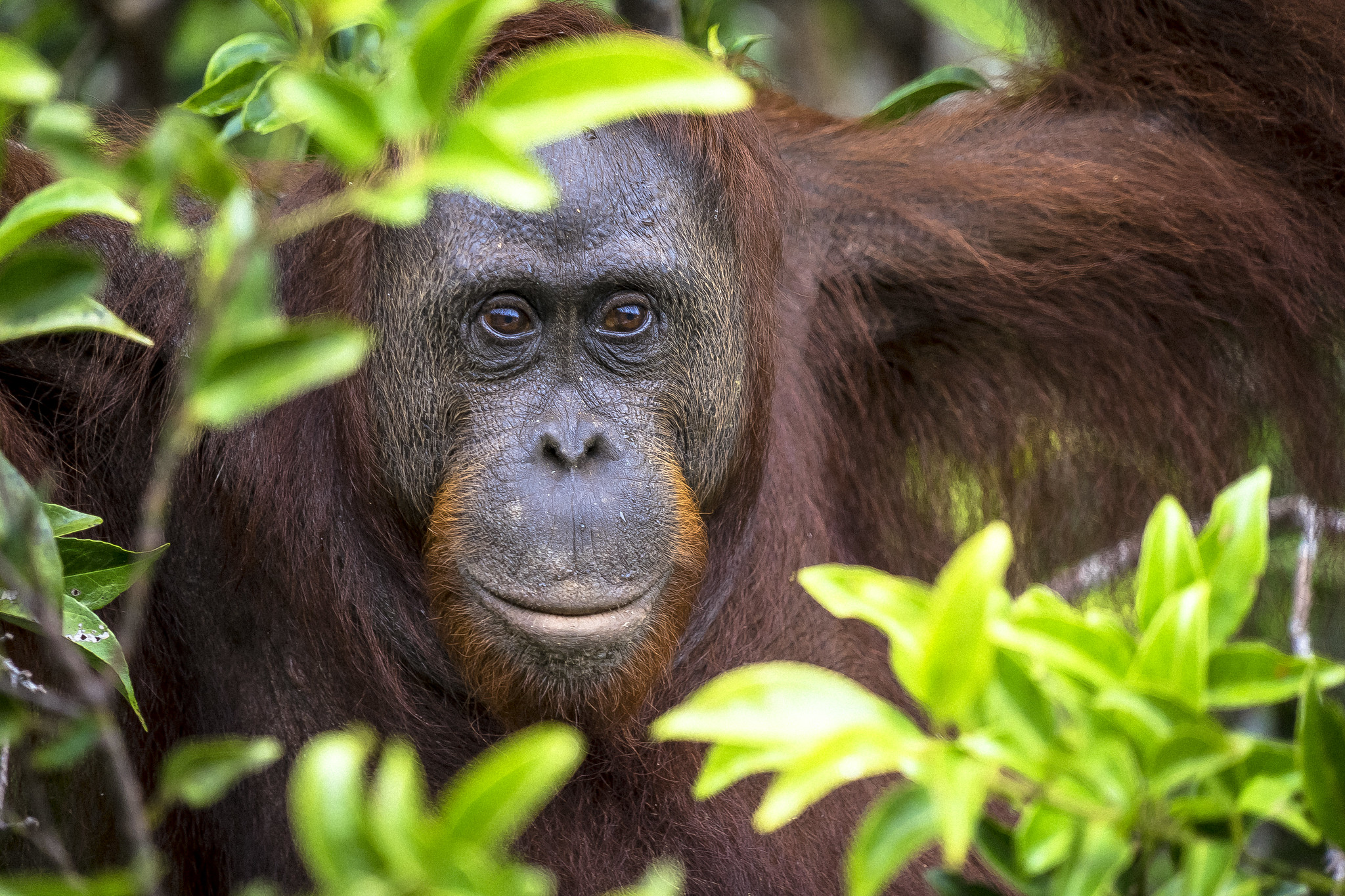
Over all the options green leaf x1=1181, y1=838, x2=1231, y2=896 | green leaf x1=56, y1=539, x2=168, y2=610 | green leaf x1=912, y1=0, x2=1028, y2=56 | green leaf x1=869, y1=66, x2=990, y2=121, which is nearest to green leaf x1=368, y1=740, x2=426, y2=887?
green leaf x1=1181, y1=838, x2=1231, y2=896

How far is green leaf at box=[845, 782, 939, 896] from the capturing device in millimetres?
1066

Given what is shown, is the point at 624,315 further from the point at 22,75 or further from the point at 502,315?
the point at 22,75

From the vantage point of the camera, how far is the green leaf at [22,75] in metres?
1.08

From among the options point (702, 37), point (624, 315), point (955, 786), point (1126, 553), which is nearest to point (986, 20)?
point (702, 37)

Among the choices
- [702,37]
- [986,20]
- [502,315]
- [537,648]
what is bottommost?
[537,648]

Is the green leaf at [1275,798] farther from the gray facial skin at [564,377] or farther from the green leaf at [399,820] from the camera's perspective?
the gray facial skin at [564,377]

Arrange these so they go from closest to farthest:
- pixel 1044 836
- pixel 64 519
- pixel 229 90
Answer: pixel 1044 836
pixel 64 519
pixel 229 90

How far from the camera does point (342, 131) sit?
3.29ft

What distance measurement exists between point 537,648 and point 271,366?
1.27 m

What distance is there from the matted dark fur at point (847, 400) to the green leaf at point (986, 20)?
0.25 metres

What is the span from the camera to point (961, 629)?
1061mm

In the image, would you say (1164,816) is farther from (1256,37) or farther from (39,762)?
(1256,37)

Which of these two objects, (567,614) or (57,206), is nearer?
(57,206)

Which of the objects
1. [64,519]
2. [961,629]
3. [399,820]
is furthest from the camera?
[64,519]
